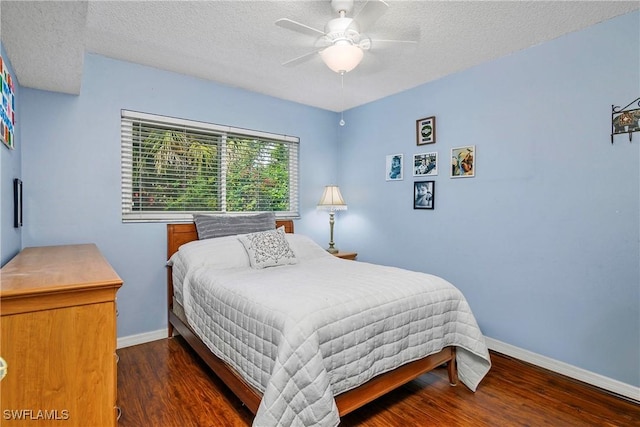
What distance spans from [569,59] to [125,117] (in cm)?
347

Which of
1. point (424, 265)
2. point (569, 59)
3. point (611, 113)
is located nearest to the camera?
point (611, 113)

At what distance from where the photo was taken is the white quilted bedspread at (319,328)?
1509 millimetres

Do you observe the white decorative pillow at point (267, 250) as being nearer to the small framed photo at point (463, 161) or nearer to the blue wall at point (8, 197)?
the blue wall at point (8, 197)

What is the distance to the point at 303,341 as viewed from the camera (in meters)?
1.53

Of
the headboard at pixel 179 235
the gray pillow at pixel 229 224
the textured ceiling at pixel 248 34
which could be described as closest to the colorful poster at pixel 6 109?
the textured ceiling at pixel 248 34

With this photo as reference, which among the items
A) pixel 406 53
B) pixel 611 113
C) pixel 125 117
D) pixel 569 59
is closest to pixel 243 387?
pixel 125 117

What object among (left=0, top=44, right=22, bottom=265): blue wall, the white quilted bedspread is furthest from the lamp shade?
(left=0, top=44, right=22, bottom=265): blue wall

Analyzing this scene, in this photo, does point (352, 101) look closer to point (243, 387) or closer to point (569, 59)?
point (569, 59)

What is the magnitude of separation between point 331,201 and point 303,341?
96.9 inches

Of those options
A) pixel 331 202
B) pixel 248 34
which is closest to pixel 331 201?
pixel 331 202

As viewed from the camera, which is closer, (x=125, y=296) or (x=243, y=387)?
(x=243, y=387)

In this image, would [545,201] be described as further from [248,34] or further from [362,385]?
[248,34]

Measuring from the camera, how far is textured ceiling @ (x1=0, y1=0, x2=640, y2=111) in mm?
1795

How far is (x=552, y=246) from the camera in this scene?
252cm
